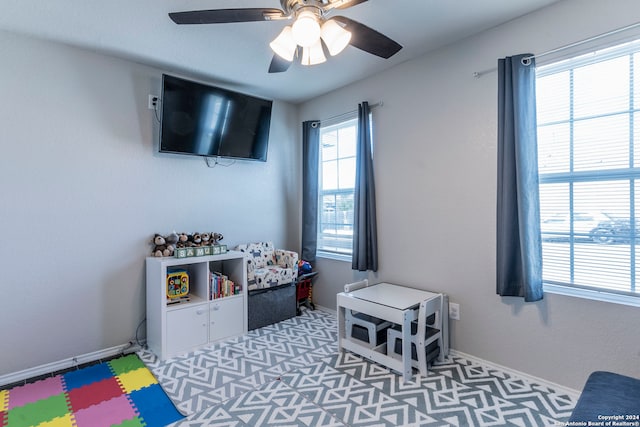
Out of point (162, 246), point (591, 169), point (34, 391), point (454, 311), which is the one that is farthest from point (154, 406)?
point (591, 169)

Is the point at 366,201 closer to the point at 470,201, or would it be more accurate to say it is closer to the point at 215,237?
the point at 470,201

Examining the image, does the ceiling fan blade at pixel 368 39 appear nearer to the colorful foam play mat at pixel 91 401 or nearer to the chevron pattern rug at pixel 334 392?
the chevron pattern rug at pixel 334 392

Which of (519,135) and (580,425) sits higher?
(519,135)

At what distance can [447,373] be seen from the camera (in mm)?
2182

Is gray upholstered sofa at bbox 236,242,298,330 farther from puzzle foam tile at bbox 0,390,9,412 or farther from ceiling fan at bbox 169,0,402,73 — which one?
ceiling fan at bbox 169,0,402,73

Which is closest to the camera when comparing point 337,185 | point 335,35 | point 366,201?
point 335,35

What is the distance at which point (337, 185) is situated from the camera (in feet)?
11.3

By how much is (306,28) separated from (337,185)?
2119 mm

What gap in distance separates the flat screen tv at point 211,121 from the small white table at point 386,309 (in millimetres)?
1753

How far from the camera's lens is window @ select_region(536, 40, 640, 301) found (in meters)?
1.76

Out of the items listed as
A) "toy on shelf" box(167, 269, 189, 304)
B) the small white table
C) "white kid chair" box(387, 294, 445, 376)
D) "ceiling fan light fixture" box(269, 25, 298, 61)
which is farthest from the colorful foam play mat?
"ceiling fan light fixture" box(269, 25, 298, 61)

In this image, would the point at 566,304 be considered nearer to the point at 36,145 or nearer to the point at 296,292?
the point at 296,292

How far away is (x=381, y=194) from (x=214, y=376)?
1.97 metres

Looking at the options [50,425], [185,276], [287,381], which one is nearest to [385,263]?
[287,381]
